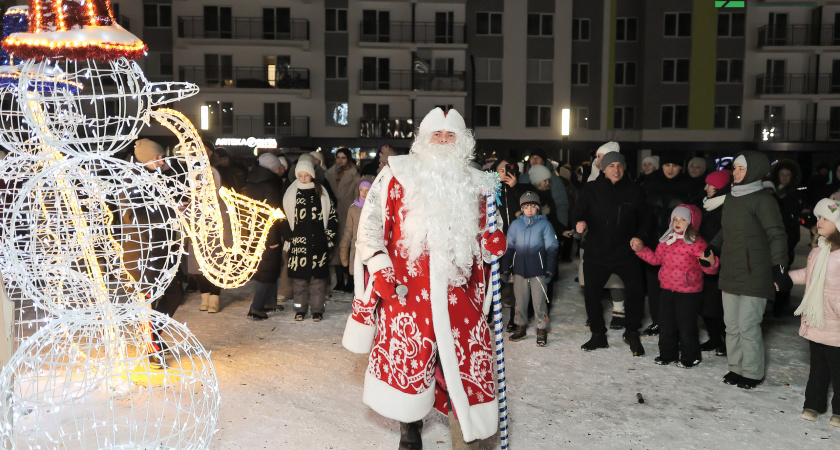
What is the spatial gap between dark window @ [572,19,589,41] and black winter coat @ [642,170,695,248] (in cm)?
2827

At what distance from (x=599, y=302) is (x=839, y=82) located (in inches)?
1295

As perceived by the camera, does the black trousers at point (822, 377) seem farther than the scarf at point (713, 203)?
No

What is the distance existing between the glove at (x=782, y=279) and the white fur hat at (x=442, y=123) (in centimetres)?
269

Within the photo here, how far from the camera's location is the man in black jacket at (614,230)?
6.59 metres

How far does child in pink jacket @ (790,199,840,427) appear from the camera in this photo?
4859mm

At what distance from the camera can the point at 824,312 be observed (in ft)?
16.0

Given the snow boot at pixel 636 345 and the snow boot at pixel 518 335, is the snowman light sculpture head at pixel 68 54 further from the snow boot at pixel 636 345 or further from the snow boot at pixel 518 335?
the snow boot at pixel 636 345

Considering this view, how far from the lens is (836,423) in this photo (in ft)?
16.1

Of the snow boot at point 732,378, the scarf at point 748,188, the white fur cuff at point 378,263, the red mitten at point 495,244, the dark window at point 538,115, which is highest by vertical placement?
the dark window at point 538,115

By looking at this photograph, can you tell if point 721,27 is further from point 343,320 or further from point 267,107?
point 343,320

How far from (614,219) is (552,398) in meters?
1.96

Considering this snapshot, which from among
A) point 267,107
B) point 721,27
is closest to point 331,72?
point 267,107

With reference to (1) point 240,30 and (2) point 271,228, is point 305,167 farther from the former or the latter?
(1) point 240,30

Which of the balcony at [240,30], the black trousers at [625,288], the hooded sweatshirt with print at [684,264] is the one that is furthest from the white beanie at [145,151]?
the balcony at [240,30]
